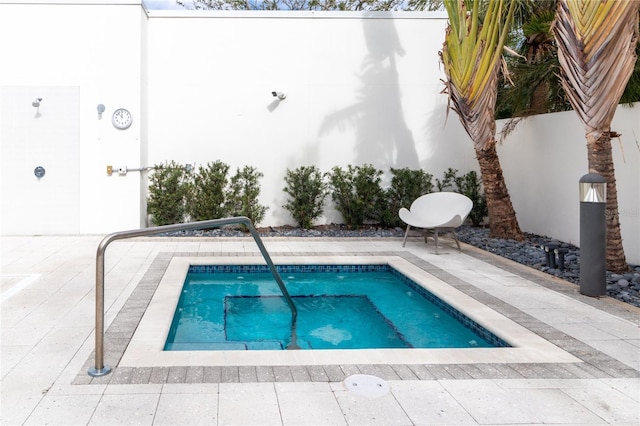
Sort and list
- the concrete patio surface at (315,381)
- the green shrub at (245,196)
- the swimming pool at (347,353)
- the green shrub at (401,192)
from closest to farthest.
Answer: the concrete patio surface at (315,381), the swimming pool at (347,353), the green shrub at (245,196), the green shrub at (401,192)

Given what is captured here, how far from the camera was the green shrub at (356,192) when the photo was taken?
972cm

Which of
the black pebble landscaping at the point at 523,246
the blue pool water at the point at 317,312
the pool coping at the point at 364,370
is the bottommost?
the blue pool water at the point at 317,312

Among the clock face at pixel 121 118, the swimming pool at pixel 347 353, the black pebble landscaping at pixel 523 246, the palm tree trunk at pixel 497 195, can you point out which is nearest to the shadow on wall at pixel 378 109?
the black pebble landscaping at pixel 523 246

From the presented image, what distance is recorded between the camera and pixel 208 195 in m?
9.40

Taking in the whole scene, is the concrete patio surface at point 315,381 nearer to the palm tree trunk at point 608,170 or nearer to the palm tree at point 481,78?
the palm tree trunk at point 608,170

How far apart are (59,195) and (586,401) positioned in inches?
358

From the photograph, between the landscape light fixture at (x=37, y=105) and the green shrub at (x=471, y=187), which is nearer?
the landscape light fixture at (x=37, y=105)

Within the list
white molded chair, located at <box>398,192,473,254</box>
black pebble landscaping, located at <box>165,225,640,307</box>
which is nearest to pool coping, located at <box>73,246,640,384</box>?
black pebble landscaping, located at <box>165,225,640,307</box>

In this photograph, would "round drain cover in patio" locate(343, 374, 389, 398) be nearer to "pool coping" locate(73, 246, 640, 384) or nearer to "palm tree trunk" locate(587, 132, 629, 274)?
"pool coping" locate(73, 246, 640, 384)

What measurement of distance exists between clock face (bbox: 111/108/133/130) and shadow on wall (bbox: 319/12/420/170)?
12.2 feet

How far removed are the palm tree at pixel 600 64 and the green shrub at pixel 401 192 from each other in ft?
14.0

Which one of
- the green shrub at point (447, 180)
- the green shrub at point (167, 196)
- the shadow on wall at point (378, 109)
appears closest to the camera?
the green shrub at point (167, 196)

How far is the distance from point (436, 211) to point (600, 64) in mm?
3499

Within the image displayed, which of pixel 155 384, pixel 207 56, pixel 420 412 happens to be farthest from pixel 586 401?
pixel 207 56
